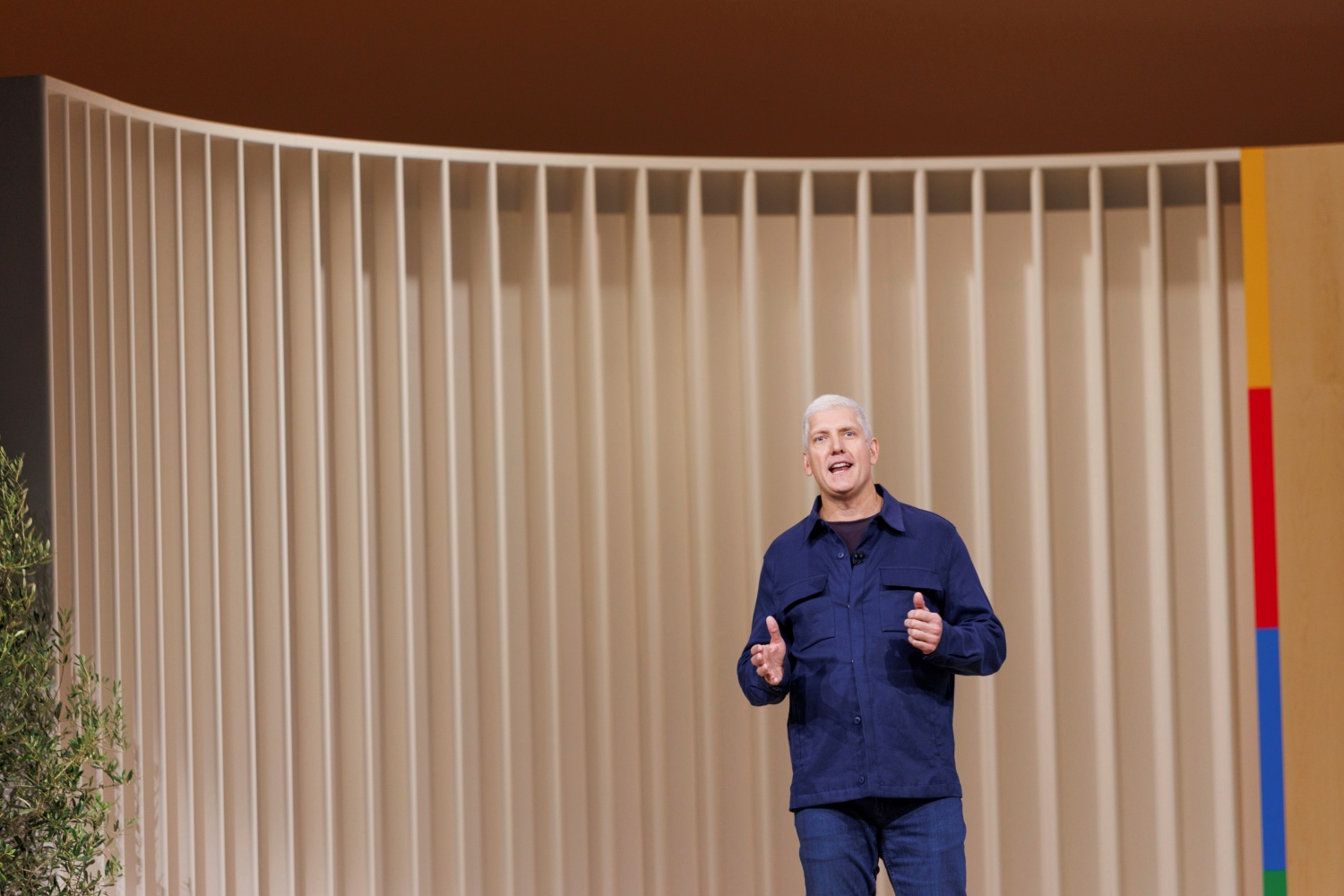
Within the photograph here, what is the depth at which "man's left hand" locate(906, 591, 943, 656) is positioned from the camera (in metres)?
2.53

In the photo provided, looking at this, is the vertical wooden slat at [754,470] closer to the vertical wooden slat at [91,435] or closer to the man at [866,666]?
the man at [866,666]

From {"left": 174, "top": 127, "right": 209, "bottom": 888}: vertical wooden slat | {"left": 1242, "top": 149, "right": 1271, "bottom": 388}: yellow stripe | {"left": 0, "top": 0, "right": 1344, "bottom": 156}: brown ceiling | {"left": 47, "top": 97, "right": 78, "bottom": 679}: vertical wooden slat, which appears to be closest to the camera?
{"left": 47, "top": 97, "right": 78, "bottom": 679}: vertical wooden slat

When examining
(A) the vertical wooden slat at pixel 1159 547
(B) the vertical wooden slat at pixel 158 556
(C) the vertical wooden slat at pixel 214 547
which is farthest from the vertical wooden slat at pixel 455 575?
(A) the vertical wooden slat at pixel 1159 547

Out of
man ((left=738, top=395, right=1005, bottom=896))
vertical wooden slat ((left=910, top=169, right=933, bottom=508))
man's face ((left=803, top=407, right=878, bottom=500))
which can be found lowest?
man ((left=738, top=395, right=1005, bottom=896))

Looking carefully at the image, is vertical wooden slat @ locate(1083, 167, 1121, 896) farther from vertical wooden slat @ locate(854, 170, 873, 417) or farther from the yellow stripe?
vertical wooden slat @ locate(854, 170, 873, 417)

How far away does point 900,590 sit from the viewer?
107 inches

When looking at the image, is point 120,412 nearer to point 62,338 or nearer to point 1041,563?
point 62,338

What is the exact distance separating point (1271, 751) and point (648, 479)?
73.0 inches

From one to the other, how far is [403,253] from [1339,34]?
120 inches

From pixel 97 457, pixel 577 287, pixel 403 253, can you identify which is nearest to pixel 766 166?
pixel 577 287

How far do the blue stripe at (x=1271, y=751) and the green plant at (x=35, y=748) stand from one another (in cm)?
285

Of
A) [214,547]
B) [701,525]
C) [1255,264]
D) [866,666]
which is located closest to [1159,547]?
[1255,264]

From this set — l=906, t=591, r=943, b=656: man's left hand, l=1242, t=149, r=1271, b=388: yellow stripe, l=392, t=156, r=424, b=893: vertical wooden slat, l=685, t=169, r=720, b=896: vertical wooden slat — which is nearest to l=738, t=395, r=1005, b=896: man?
l=906, t=591, r=943, b=656: man's left hand

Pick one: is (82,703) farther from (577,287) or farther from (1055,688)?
(1055,688)
